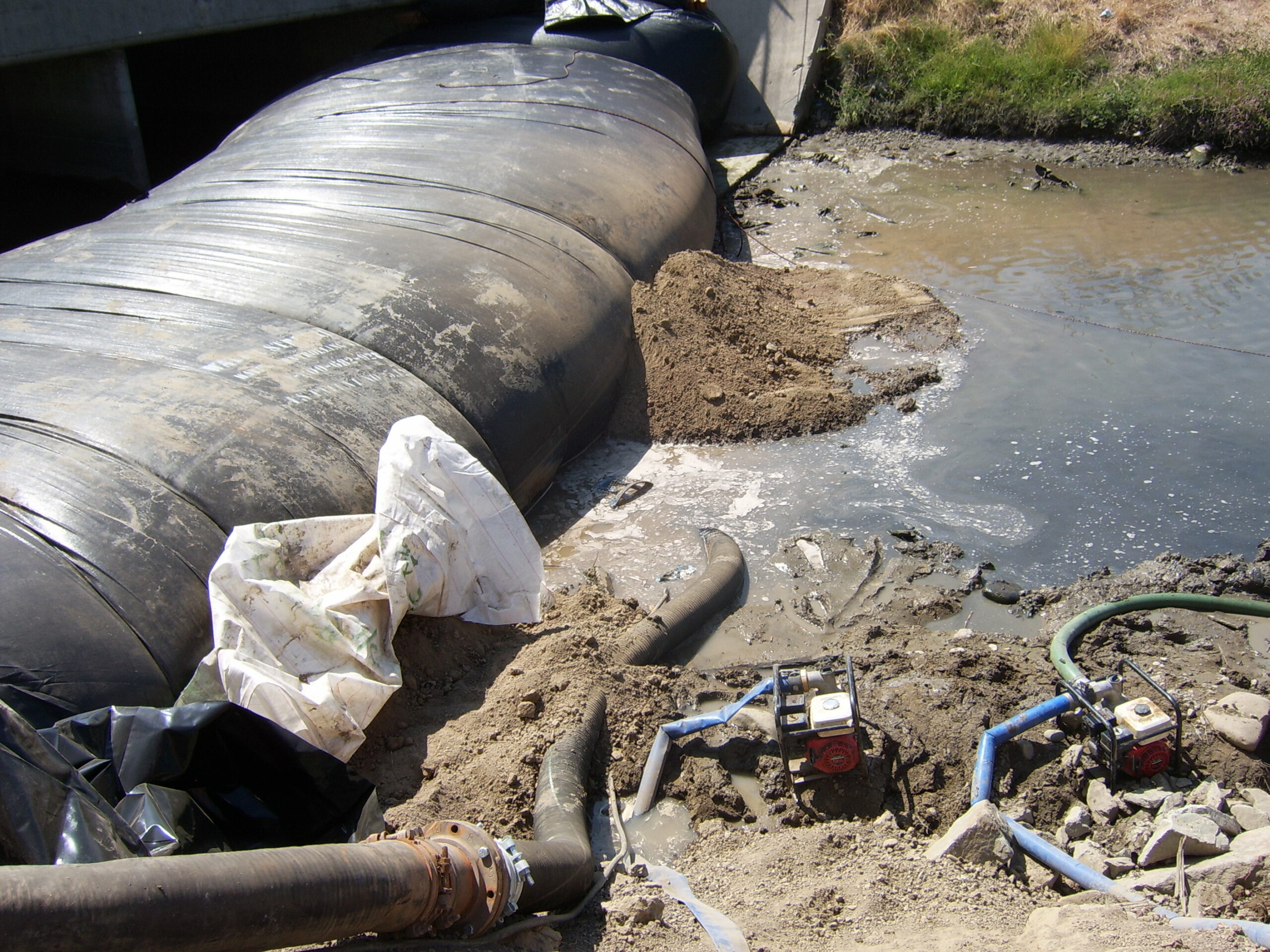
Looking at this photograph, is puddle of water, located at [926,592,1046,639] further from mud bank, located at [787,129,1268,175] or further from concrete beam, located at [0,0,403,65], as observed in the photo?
concrete beam, located at [0,0,403,65]

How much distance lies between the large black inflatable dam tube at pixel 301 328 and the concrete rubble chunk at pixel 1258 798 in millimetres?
2830

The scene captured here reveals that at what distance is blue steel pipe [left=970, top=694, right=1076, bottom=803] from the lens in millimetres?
2760

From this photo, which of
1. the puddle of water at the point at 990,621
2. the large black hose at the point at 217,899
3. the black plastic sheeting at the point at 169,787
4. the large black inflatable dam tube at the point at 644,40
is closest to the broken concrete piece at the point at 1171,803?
the puddle of water at the point at 990,621

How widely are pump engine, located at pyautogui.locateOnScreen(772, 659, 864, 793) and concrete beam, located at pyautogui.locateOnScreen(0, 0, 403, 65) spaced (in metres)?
6.76

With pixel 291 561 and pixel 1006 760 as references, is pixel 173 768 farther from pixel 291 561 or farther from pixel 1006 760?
pixel 1006 760

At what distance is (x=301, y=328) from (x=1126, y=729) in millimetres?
3268

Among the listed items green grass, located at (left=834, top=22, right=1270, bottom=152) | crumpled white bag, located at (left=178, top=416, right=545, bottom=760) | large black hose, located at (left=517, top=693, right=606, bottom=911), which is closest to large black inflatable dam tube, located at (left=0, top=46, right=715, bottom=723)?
crumpled white bag, located at (left=178, top=416, right=545, bottom=760)

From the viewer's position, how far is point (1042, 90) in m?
9.04

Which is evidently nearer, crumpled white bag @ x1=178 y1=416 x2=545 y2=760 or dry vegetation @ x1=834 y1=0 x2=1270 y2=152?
crumpled white bag @ x1=178 y1=416 x2=545 y2=760

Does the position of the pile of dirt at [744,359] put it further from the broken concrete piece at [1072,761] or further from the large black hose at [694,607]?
the broken concrete piece at [1072,761]

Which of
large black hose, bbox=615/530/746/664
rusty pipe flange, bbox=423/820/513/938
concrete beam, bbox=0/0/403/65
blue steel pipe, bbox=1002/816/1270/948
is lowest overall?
large black hose, bbox=615/530/746/664

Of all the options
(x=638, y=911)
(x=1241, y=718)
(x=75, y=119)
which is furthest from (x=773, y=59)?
(x=638, y=911)

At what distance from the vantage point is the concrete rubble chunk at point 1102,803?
2.72 meters

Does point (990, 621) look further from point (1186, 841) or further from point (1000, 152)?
point (1000, 152)
